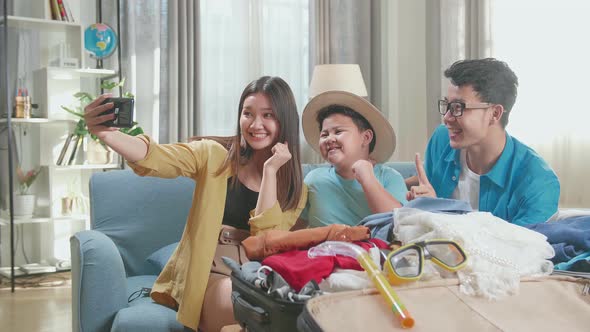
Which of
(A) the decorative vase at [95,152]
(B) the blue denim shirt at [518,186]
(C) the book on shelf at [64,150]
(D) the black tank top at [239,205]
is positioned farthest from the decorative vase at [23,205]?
(B) the blue denim shirt at [518,186]

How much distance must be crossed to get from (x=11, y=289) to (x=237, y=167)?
270 cm

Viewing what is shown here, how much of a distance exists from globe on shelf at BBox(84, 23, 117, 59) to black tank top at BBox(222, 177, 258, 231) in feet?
9.46

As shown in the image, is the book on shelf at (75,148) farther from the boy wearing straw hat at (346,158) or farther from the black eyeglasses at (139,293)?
the boy wearing straw hat at (346,158)

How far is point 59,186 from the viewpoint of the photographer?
461cm

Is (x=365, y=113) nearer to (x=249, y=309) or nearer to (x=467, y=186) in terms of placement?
(x=467, y=186)

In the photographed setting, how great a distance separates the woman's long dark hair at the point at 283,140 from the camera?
1.91m

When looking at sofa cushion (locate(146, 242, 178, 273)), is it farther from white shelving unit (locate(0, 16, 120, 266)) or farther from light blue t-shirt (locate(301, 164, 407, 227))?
white shelving unit (locate(0, 16, 120, 266))

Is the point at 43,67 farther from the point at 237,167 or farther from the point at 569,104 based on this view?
the point at 569,104

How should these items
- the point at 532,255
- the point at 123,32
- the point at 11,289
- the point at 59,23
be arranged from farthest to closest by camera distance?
the point at 123,32 < the point at 59,23 < the point at 11,289 < the point at 532,255

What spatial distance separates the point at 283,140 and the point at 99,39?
2958 millimetres

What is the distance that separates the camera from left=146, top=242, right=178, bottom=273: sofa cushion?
225 cm

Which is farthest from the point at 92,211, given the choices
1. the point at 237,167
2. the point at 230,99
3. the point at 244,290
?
the point at 230,99

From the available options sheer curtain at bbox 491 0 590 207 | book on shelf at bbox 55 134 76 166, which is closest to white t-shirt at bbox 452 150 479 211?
sheer curtain at bbox 491 0 590 207

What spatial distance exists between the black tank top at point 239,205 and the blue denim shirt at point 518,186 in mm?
552
